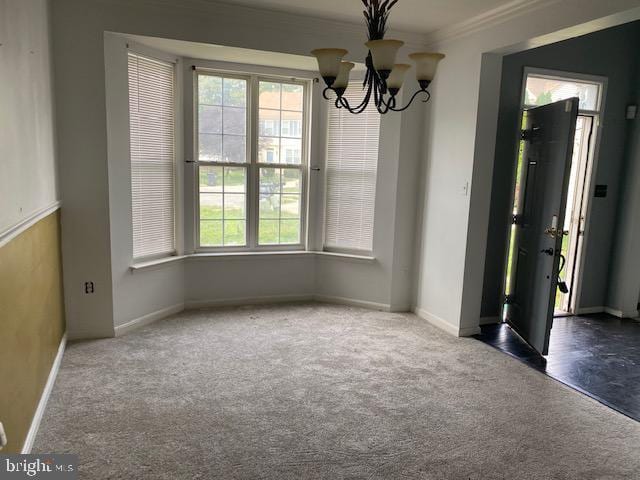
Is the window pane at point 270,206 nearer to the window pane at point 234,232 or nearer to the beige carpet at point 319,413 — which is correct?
the window pane at point 234,232

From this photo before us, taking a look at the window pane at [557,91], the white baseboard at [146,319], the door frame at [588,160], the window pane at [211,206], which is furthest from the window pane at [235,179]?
the window pane at [557,91]

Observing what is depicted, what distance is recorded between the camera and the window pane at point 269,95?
4.68 metres

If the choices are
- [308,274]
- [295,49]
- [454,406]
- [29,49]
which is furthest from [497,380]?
[29,49]

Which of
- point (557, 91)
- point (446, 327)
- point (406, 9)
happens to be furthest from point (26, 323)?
point (557, 91)

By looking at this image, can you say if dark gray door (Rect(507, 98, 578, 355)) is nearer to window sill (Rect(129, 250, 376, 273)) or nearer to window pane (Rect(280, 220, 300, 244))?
window sill (Rect(129, 250, 376, 273))

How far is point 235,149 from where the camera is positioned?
466cm

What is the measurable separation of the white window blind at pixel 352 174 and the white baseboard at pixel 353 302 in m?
0.54

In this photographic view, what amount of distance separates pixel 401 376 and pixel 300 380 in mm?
715

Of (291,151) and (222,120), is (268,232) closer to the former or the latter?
(291,151)

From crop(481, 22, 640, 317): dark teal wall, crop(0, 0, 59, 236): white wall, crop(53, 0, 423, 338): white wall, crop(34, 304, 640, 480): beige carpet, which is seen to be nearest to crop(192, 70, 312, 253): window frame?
crop(53, 0, 423, 338): white wall

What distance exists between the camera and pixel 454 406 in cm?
291

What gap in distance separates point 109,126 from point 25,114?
1.19 metres

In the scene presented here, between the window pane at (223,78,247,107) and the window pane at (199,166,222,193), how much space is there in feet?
2.15

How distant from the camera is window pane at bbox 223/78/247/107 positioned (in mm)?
4561
